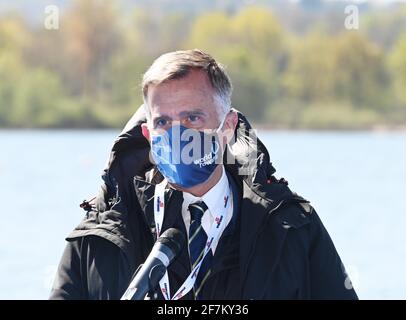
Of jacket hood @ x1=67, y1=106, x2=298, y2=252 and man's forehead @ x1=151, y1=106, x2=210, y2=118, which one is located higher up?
man's forehead @ x1=151, y1=106, x2=210, y2=118

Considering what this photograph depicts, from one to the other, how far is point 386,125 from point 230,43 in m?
12.2

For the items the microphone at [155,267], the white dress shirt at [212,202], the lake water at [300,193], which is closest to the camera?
the microphone at [155,267]

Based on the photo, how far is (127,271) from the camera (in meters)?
2.17

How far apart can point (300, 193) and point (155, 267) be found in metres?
2.39

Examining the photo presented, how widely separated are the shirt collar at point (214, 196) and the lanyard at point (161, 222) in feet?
0.04

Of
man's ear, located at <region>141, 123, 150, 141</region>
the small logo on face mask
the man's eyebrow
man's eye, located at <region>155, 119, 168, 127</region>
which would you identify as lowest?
the small logo on face mask

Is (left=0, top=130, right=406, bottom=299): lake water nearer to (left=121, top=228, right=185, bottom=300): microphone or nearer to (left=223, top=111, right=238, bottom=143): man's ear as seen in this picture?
(left=223, top=111, right=238, bottom=143): man's ear

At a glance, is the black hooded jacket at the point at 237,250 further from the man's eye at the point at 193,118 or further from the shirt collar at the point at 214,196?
the man's eye at the point at 193,118

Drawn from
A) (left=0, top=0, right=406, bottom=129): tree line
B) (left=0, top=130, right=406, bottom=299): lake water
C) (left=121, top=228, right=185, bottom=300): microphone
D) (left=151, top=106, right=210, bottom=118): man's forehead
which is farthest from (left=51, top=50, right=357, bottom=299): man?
(left=0, top=0, right=406, bottom=129): tree line

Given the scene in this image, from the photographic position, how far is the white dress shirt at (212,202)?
2.22 m

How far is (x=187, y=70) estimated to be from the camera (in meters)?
2.17

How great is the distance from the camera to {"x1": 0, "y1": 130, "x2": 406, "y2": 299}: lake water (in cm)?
1050

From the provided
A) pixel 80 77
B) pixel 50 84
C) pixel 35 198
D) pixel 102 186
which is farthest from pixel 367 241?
pixel 80 77

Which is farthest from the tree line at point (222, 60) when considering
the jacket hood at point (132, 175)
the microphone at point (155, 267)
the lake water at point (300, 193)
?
the microphone at point (155, 267)
